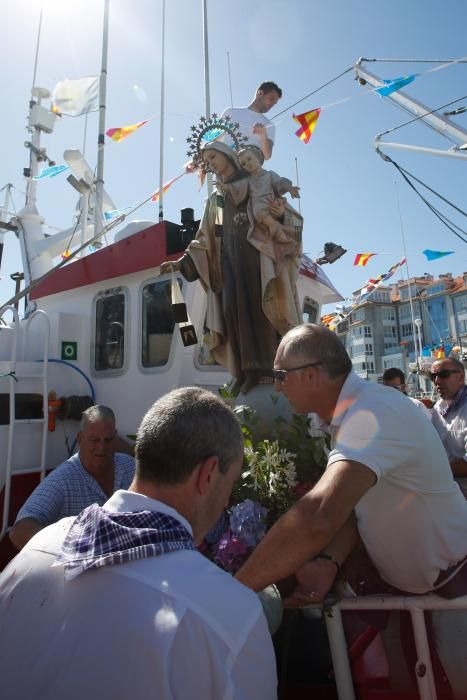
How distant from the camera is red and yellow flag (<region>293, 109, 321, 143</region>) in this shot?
7.57 metres

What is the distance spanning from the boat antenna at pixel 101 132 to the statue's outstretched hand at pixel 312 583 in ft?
18.3

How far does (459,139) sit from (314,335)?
9632 mm

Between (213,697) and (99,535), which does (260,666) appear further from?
(99,535)

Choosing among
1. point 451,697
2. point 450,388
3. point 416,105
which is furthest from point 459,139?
point 451,697

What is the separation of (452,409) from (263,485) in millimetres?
2299

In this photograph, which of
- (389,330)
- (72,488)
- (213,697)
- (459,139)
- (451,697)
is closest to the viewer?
(213,697)

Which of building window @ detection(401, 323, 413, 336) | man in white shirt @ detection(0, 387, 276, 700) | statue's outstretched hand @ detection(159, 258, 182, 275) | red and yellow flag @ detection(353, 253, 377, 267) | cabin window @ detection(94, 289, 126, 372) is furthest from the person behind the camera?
building window @ detection(401, 323, 413, 336)

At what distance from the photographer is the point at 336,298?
5.38 metres

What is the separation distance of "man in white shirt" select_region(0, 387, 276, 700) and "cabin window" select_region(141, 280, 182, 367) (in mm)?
3213

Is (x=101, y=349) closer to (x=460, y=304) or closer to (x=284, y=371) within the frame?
(x=284, y=371)

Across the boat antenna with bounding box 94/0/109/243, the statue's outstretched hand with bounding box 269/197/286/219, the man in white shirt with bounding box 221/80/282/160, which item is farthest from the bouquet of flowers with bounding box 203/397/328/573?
the boat antenna with bounding box 94/0/109/243

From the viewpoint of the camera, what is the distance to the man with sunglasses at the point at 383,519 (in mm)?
1501

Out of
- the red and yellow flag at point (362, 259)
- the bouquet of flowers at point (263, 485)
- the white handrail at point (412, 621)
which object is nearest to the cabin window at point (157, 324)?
the bouquet of flowers at point (263, 485)

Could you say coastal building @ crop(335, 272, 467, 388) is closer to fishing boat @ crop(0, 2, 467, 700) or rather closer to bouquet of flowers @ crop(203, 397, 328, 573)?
→ fishing boat @ crop(0, 2, 467, 700)
